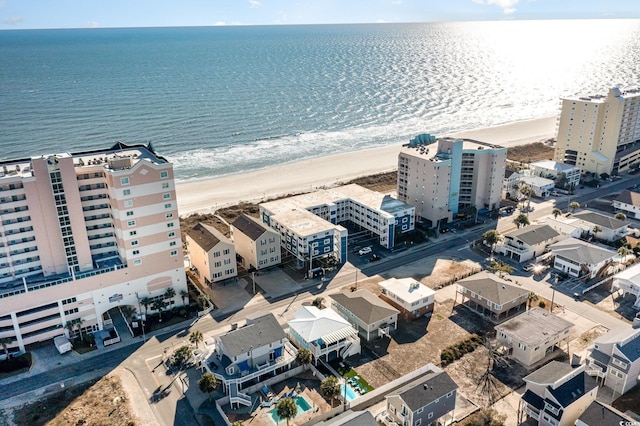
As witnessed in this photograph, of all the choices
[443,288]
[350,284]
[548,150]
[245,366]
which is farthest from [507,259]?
[548,150]

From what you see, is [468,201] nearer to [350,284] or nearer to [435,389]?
[350,284]

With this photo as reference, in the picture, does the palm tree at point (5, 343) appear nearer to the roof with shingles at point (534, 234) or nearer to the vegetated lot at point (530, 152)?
the roof with shingles at point (534, 234)

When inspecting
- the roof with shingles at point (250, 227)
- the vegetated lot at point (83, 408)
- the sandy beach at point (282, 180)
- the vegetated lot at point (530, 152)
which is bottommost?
the vegetated lot at point (83, 408)

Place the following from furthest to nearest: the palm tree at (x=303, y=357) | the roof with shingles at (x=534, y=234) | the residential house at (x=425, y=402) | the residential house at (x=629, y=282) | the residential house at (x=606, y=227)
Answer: the residential house at (x=606, y=227), the roof with shingles at (x=534, y=234), the residential house at (x=629, y=282), the palm tree at (x=303, y=357), the residential house at (x=425, y=402)

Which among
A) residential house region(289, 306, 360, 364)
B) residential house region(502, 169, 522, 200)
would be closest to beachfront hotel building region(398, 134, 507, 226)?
residential house region(502, 169, 522, 200)

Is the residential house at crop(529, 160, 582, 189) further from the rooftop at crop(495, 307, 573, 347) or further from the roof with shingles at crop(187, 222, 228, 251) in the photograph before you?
the roof with shingles at crop(187, 222, 228, 251)

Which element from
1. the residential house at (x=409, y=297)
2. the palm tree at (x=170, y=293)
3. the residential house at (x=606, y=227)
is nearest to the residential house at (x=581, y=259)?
the residential house at (x=606, y=227)
